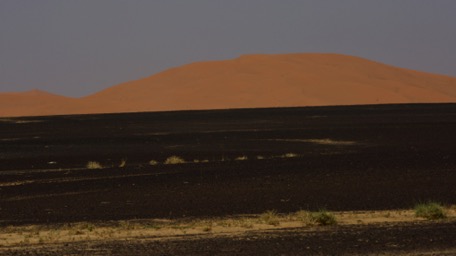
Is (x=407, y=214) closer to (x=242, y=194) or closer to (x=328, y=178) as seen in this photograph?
(x=242, y=194)

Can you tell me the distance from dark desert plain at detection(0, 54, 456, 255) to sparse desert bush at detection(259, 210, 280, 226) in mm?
49

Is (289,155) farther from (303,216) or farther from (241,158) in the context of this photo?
(303,216)

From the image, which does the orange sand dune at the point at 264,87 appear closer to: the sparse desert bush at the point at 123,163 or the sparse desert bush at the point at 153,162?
the sparse desert bush at the point at 123,163

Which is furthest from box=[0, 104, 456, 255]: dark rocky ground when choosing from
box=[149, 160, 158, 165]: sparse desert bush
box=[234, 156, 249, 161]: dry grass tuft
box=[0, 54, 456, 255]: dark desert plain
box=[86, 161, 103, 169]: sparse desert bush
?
box=[149, 160, 158, 165]: sparse desert bush

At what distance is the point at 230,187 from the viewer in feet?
94.0

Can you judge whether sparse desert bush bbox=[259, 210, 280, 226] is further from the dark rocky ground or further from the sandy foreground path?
the dark rocky ground

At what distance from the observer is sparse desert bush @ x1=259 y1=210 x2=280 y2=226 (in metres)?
20.9

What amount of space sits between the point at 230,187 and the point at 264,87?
119 m

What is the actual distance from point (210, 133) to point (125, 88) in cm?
11408

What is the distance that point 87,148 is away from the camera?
1892 inches

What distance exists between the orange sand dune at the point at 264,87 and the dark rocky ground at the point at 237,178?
81.5m

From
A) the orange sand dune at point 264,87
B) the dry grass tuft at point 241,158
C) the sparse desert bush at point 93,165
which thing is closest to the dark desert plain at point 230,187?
the sparse desert bush at point 93,165

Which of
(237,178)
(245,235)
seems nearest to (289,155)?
(237,178)

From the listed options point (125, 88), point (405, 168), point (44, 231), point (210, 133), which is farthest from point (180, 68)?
point (44, 231)
